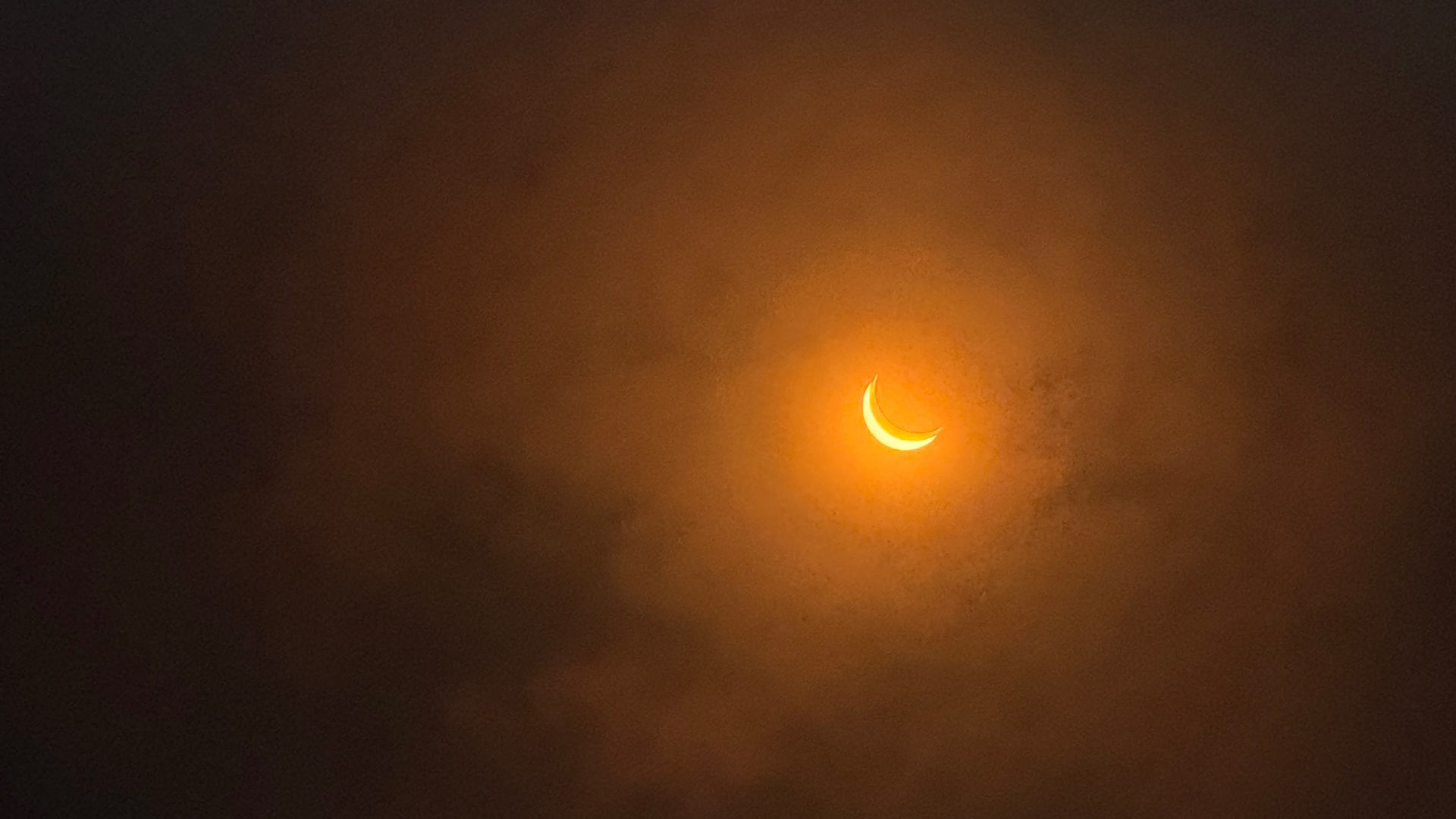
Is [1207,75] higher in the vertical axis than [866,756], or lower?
higher

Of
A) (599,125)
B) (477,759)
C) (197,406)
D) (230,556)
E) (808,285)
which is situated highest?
(599,125)

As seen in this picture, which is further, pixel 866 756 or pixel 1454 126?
pixel 866 756

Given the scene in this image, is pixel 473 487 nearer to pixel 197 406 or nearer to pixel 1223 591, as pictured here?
pixel 197 406

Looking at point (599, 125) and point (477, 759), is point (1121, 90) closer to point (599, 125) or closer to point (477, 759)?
point (599, 125)

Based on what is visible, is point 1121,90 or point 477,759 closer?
point 1121,90

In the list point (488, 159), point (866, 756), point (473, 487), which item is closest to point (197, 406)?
point (473, 487)

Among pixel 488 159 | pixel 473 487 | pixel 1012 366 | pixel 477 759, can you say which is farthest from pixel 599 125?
pixel 477 759
